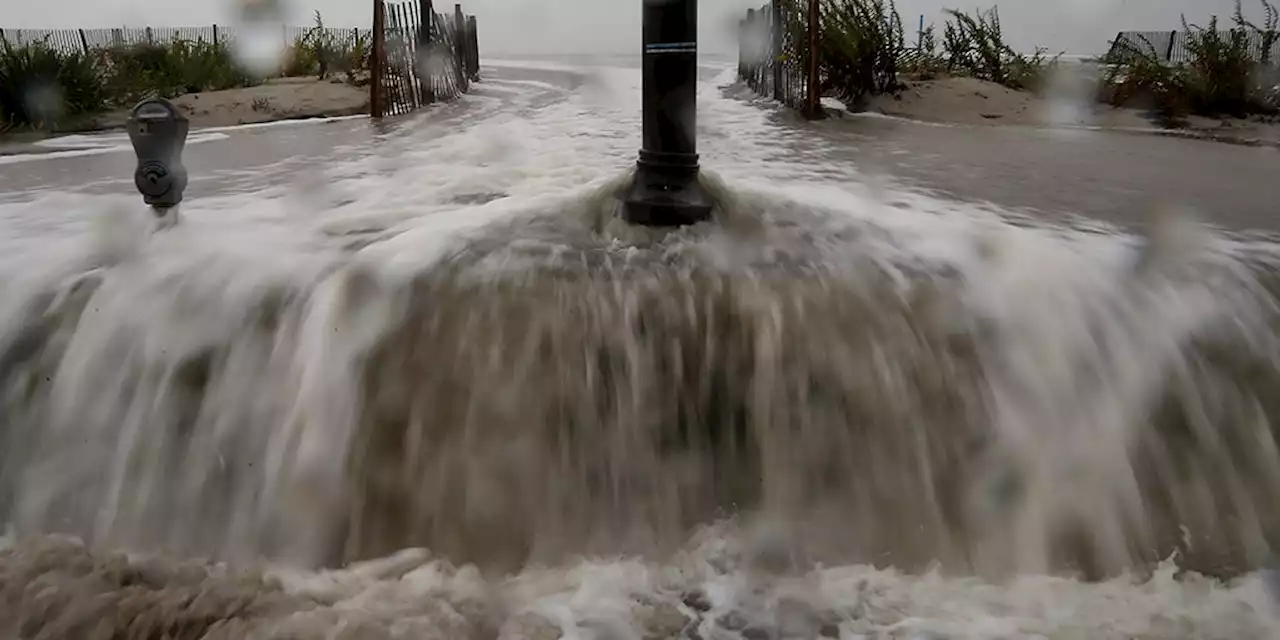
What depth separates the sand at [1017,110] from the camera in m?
8.31

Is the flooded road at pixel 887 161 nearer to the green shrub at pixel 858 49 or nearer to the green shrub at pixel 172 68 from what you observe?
the green shrub at pixel 858 49

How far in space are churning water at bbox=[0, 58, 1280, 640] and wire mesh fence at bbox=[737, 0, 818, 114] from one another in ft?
20.8

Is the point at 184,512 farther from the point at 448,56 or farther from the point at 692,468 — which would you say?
the point at 448,56

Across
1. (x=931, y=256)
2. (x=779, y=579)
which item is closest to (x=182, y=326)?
(x=779, y=579)

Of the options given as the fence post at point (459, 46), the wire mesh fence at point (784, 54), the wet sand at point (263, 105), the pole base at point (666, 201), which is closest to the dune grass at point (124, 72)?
the wet sand at point (263, 105)

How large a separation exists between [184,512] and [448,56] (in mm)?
10497

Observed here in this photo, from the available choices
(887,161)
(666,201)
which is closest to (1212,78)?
(887,161)

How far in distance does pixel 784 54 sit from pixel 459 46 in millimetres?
5502

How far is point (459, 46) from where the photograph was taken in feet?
43.3

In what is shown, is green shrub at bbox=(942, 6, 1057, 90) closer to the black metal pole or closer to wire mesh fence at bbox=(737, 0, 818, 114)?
wire mesh fence at bbox=(737, 0, 818, 114)

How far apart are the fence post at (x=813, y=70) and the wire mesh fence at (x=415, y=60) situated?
4129 millimetres

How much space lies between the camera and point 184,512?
2516mm

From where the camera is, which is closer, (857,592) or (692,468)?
(857,592)

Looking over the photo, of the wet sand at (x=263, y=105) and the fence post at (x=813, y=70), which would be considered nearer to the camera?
the fence post at (x=813, y=70)
